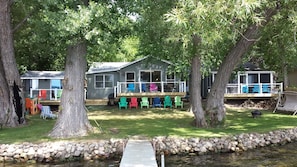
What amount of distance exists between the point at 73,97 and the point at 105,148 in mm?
2663

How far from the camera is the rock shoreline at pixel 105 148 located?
10797 millimetres

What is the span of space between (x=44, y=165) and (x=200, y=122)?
22.0 feet

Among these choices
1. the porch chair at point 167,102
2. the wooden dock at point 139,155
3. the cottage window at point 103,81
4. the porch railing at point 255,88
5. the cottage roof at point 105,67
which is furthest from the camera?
the cottage window at point 103,81

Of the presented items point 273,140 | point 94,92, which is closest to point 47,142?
point 273,140

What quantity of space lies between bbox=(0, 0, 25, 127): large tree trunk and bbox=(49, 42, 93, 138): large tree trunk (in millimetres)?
4089

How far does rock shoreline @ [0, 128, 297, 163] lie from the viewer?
425 inches

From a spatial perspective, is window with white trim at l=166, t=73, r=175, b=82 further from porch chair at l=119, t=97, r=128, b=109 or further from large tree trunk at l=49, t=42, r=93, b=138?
large tree trunk at l=49, t=42, r=93, b=138

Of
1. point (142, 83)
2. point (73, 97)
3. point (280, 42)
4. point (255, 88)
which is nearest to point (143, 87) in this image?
point (142, 83)

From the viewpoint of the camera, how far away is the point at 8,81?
618 inches

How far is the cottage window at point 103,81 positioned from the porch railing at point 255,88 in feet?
30.7

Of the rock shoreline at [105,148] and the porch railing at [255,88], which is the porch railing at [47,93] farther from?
the rock shoreline at [105,148]

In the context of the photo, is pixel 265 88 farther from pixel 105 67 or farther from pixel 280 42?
pixel 105 67

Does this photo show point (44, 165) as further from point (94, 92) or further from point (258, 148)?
point (94, 92)

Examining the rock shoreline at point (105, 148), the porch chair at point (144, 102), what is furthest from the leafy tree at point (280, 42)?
the porch chair at point (144, 102)
